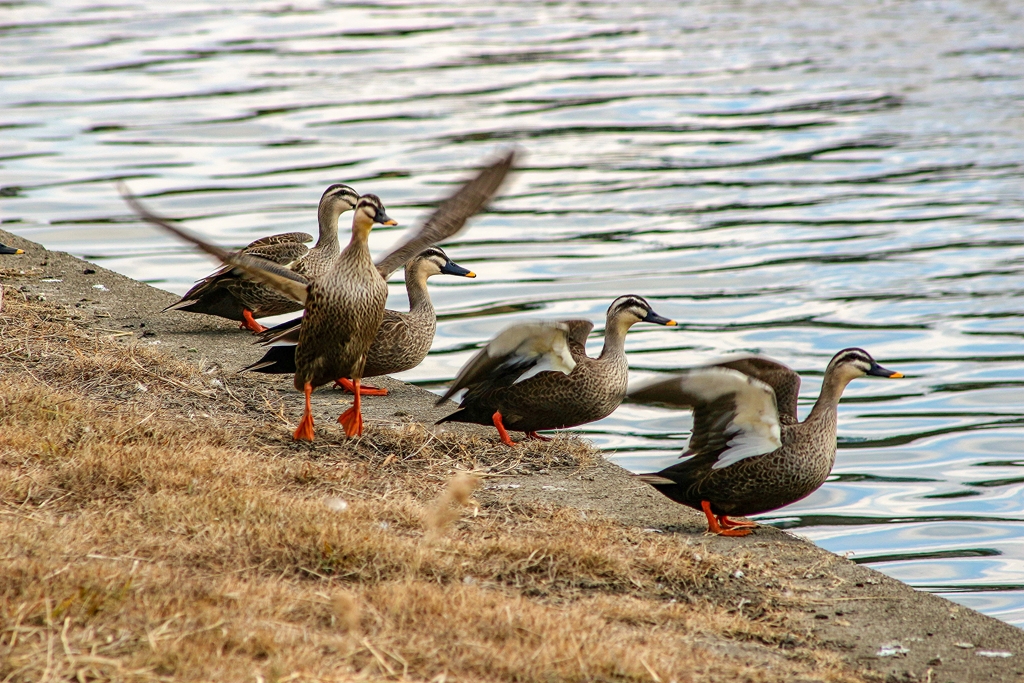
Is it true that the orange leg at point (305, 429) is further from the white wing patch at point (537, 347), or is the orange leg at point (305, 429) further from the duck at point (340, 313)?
the white wing patch at point (537, 347)

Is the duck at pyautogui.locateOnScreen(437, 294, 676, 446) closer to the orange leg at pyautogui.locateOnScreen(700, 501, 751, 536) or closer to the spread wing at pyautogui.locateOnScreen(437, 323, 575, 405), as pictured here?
the spread wing at pyautogui.locateOnScreen(437, 323, 575, 405)

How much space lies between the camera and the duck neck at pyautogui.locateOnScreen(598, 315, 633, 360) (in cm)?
631

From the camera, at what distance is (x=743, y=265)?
11.7 meters

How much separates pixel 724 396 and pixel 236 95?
51.8 ft

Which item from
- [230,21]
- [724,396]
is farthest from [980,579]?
[230,21]

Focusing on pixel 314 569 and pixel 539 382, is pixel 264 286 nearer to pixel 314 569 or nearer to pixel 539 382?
pixel 539 382

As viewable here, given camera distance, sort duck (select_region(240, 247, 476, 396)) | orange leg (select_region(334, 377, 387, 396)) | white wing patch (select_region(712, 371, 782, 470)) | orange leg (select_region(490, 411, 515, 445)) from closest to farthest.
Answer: white wing patch (select_region(712, 371, 782, 470))
orange leg (select_region(490, 411, 515, 445))
duck (select_region(240, 247, 476, 396))
orange leg (select_region(334, 377, 387, 396))

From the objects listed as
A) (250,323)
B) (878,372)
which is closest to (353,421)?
(250,323)

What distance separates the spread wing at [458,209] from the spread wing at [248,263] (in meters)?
0.62

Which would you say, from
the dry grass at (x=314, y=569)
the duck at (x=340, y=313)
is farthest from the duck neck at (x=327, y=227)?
the dry grass at (x=314, y=569)

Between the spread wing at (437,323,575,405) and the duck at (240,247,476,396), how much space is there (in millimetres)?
830

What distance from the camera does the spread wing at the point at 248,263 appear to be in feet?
16.6

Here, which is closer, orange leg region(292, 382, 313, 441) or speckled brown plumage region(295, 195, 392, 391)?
orange leg region(292, 382, 313, 441)

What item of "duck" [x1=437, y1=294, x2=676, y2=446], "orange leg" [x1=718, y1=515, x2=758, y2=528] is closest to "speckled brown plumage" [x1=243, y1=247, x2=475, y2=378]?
"duck" [x1=437, y1=294, x2=676, y2=446]
